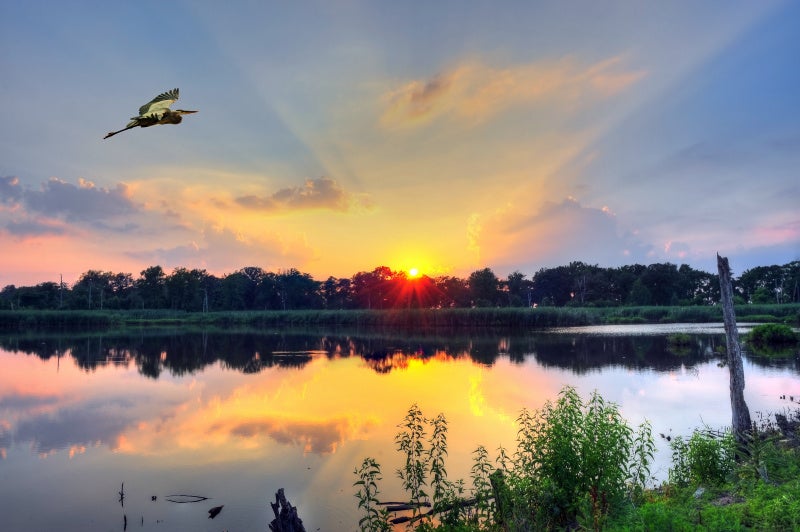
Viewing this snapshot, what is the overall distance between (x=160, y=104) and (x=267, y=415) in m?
15.7

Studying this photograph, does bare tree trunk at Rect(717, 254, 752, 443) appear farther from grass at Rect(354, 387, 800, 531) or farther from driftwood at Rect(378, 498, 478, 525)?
driftwood at Rect(378, 498, 478, 525)

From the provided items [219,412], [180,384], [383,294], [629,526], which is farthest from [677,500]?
[383,294]

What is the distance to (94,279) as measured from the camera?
12638 centimetres

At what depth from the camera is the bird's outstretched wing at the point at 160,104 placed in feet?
13.6

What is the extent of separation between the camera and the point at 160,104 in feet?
13.8

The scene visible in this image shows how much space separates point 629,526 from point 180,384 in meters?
24.0

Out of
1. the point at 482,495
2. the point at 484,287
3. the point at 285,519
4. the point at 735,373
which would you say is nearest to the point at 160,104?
the point at 285,519

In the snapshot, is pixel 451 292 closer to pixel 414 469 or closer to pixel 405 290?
pixel 405 290

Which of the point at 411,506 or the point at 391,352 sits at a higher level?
the point at 411,506

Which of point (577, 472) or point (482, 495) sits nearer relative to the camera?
point (577, 472)

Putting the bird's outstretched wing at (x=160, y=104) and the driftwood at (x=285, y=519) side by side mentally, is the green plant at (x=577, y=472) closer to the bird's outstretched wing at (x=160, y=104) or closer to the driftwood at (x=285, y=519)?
the driftwood at (x=285, y=519)

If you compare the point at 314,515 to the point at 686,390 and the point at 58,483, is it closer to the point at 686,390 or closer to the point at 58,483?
the point at 58,483

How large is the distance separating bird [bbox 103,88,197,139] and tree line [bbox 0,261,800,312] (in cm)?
10164

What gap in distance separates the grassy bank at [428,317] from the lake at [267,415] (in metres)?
29.6
